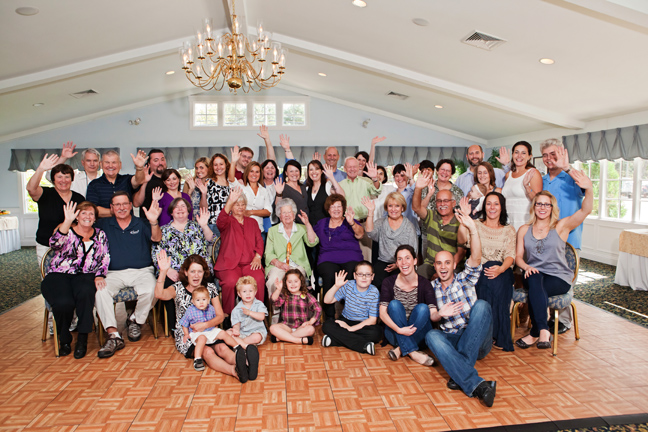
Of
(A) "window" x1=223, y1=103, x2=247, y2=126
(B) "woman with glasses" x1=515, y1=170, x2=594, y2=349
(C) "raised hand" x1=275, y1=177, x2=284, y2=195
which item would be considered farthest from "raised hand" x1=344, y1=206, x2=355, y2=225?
(A) "window" x1=223, y1=103, x2=247, y2=126

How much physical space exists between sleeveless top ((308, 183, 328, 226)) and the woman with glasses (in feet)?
6.24

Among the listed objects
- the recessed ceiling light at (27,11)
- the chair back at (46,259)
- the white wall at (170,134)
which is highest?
the recessed ceiling light at (27,11)

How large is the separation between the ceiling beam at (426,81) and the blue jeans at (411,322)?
441 cm

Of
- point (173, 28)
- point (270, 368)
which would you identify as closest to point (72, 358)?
point (270, 368)

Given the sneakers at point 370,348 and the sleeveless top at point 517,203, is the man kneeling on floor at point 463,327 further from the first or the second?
the sleeveless top at point 517,203

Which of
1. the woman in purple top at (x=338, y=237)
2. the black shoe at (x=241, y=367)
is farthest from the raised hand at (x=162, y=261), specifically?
the woman in purple top at (x=338, y=237)

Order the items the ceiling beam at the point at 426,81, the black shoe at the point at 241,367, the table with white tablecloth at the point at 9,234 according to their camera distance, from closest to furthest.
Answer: the black shoe at the point at 241,367, the ceiling beam at the point at 426,81, the table with white tablecloth at the point at 9,234

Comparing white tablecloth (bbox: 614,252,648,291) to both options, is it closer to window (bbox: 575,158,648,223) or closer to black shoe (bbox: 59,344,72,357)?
window (bbox: 575,158,648,223)

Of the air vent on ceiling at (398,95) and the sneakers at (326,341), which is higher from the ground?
the air vent on ceiling at (398,95)

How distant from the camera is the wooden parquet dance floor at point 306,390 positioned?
2.38m

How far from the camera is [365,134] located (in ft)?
32.4

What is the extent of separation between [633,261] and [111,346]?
5947 millimetres

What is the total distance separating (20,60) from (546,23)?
616cm

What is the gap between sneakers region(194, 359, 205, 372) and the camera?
9.88 feet
